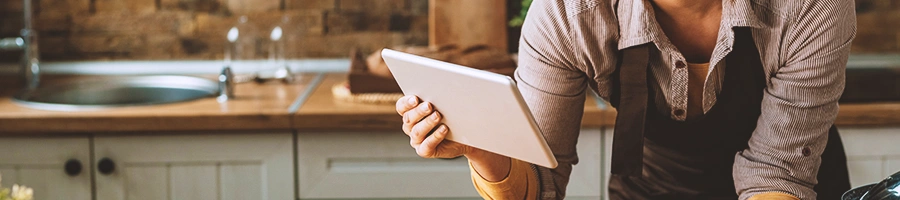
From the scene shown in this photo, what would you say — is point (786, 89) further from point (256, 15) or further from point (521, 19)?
point (256, 15)

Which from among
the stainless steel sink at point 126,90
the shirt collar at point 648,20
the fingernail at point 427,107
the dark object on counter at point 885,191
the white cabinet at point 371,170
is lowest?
the white cabinet at point 371,170

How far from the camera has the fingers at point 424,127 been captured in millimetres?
1063

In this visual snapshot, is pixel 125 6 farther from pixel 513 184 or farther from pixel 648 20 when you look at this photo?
pixel 648 20

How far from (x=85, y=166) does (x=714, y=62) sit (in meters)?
1.31

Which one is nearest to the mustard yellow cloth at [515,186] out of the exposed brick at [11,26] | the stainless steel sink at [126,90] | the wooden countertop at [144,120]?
the wooden countertop at [144,120]

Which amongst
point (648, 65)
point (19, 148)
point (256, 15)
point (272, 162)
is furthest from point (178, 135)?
point (648, 65)

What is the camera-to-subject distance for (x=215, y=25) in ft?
7.79

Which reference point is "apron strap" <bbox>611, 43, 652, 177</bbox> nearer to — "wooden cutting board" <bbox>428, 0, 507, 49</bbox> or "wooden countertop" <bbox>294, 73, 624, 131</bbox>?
"wooden countertop" <bbox>294, 73, 624, 131</bbox>

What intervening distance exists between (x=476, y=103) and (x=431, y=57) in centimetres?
97

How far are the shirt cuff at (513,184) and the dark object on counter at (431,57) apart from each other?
0.64 meters

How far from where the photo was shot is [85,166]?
1.88 metres

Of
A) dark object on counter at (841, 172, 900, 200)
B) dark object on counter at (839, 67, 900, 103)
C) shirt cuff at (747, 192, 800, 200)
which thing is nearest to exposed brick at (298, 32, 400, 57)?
dark object on counter at (839, 67, 900, 103)

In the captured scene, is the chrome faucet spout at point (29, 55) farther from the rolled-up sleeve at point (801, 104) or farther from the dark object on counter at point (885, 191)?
the dark object on counter at point (885, 191)

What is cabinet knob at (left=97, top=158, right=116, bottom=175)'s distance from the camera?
1864 mm
